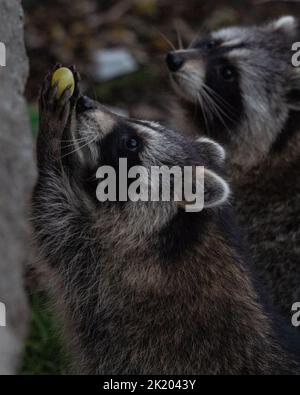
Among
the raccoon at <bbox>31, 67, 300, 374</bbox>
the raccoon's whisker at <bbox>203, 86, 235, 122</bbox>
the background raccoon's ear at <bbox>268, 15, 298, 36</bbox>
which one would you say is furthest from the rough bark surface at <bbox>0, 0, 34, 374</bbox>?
the background raccoon's ear at <bbox>268, 15, 298, 36</bbox>

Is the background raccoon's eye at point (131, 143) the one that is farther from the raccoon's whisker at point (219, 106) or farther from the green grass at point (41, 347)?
the raccoon's whisker at point (219, 106)

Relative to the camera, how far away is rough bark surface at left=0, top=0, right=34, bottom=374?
6086 millimetres

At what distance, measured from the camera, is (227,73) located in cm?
823

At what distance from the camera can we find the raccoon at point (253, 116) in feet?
25.9

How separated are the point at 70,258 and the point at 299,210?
228 cm

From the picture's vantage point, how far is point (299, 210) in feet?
25.3

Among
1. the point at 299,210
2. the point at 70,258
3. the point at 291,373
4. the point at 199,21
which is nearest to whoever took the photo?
the point at 291,373

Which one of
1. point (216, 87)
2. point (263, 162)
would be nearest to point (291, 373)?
point (263, 162)

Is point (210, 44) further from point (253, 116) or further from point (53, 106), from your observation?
point (53, 106)

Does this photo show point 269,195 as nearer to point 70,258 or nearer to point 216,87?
point 216,87

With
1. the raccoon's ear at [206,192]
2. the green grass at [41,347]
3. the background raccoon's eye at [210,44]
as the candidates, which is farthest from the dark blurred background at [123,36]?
the raccoon's ear at [206,192]

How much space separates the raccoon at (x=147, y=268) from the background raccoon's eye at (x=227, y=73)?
2.15 metres

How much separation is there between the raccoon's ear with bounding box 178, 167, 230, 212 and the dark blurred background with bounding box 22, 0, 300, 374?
4.81 m

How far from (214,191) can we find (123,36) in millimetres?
6839
